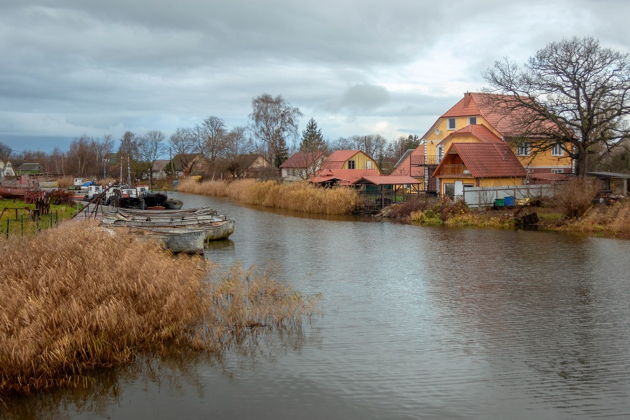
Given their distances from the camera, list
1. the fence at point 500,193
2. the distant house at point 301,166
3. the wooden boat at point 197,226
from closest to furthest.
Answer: the wooden boat at point 197,226 < the fence at point 500,193 < the distant house at point 301,166

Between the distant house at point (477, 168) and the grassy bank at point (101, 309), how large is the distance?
83.6ft

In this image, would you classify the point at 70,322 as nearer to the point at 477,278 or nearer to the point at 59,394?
the point at 59,394

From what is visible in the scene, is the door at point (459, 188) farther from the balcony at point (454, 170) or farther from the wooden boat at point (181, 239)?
the wooden boat at point (181, 239)

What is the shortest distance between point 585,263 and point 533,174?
21112 millimetres

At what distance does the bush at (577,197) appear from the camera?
3039cm

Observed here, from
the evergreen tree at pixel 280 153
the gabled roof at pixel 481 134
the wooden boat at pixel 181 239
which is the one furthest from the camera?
the evergreen tree at pixel 280 153

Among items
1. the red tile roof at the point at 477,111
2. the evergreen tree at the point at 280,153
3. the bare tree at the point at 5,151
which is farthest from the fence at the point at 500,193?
the bare tree at the point at 5,151

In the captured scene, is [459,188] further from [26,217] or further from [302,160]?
[302,160]

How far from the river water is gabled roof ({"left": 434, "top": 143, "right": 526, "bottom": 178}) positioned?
17557 millimetres

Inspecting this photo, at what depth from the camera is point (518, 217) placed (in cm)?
3192

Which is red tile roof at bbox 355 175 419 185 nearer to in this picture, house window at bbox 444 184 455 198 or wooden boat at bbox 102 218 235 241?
house window at bbox 444 184 455 198

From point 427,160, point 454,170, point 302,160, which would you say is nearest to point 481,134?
point 454,170

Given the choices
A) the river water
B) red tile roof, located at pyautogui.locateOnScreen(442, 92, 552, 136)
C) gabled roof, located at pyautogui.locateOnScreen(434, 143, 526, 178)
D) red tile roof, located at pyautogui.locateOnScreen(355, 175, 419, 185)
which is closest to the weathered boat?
the river water

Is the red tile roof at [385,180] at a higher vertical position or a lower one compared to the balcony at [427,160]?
lower
